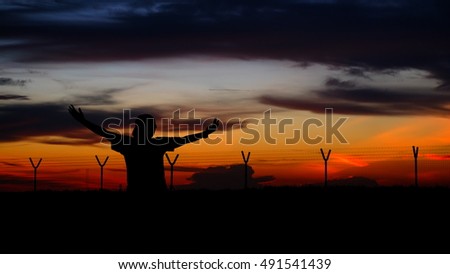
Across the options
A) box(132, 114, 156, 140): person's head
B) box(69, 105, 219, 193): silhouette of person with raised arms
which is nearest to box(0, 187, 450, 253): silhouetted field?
box(69, 105, 219, 193): silhouette of person with raised arms

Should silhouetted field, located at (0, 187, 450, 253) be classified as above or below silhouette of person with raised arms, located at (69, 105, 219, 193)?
below

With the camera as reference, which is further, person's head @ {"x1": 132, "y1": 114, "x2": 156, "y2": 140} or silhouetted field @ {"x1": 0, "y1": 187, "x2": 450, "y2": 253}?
person's head @ {"x1": 132, "y1": 114, "x2": 156, "y2": 140}

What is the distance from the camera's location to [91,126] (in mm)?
18609

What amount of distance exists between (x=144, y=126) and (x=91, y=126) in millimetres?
1265

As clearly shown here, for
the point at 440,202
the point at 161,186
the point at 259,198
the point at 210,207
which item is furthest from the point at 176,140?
the point at 440,202

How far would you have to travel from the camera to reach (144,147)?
18344mm

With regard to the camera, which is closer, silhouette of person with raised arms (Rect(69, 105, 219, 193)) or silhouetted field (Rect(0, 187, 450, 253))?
silhouetted field (Rect(0, 187, 450, 253))

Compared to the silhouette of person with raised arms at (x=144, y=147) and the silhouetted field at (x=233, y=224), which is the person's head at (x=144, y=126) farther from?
the silhouetted field at (x=233, y=224)

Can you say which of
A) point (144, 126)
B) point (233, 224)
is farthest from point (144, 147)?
point (233, 224)

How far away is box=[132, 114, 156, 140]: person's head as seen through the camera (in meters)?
18.0

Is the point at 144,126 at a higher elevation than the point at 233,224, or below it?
higher

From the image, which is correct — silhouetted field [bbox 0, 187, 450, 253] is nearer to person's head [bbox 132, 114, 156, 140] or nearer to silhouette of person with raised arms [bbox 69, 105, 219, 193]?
silhouette of person with raised arms [bbox 69, 105, 219, 193]

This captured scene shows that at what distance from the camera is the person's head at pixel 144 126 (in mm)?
17953

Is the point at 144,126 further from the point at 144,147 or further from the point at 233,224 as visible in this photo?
the point at 233,224
